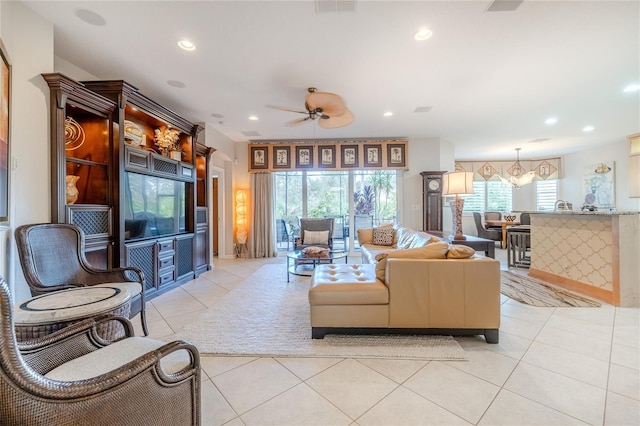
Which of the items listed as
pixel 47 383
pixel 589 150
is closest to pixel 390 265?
pixel 47 383

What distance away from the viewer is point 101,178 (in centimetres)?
A: 296

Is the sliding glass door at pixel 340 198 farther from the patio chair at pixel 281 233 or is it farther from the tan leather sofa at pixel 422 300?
the tan leather sofa at pixel 422 300

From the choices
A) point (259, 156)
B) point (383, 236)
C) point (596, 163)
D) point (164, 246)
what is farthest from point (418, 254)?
point (596, 163)

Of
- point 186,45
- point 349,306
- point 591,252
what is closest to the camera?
point 349,306

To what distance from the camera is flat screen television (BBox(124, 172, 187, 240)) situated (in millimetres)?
3166

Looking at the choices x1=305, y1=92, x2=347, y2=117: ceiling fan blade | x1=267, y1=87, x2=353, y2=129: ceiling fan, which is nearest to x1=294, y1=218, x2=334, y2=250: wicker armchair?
x1=267, y1=87, x2=353, y2=129: ceiling fan

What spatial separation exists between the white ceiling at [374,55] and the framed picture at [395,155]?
147cm

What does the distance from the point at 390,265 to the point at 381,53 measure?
7.17ft

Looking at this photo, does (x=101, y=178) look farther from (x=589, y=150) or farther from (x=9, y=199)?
(x=589, y=150)

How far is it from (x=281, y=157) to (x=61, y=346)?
5461mm

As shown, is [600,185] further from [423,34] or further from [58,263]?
[58,263]

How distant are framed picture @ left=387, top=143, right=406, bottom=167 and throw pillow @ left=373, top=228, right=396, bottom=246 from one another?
1939mm

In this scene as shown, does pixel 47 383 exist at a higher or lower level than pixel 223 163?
lower

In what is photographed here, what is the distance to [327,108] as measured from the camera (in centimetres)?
327
